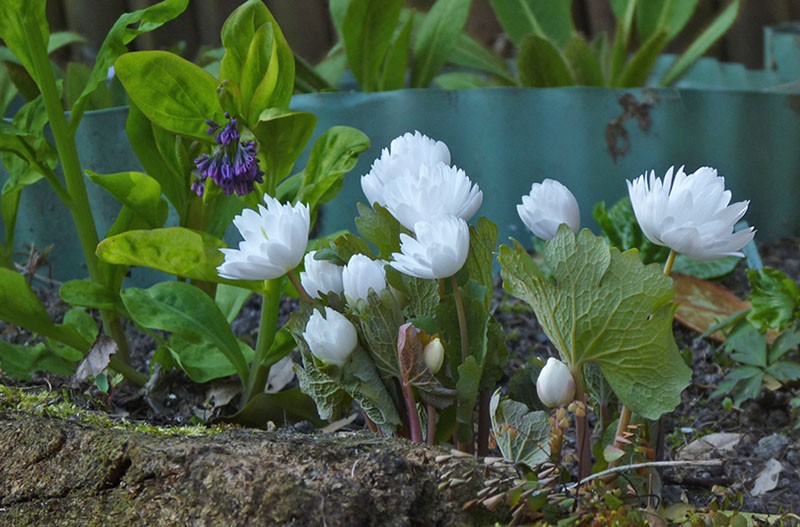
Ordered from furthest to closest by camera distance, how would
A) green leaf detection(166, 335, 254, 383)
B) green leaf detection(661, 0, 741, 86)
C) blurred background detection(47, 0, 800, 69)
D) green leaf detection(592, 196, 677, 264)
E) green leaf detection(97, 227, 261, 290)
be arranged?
1. blurred background detection(47, 0, 800, 69)
2. green leaf detection(661, 0, 741, 86)
3. green leaf detection(592, 196, 677, 264)
4. green leaf detection(166, 335, 254, 383)
5. green leaf detection(97, 227, 261, 290)

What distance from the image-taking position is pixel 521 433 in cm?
116

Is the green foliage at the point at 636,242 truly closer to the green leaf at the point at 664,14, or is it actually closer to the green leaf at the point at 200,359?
the green leaf at the point at 664,14

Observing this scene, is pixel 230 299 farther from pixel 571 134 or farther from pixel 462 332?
pixel 571 134

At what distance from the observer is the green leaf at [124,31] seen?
4.97 feet

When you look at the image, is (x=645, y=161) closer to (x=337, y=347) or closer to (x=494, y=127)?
(x=494, y=127)

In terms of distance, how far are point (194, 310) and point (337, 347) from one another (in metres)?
0.43

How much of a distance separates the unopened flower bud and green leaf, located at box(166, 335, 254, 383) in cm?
54

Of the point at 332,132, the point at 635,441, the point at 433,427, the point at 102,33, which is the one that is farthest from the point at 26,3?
the point at 102,33

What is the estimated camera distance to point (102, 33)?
319 centimetres

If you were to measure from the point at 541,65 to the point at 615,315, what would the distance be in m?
1.47

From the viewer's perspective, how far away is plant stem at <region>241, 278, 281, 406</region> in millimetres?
1495

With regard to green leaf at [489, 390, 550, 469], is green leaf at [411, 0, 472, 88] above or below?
above

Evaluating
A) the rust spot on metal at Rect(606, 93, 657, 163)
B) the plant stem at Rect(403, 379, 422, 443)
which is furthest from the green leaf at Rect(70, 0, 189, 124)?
the rust spot on metal at Rect(606, 93, 657, 163)

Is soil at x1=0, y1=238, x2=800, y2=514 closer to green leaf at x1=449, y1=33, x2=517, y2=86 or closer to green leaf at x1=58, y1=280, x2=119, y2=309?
green leaf at x1=58, y1=280, x2=119, y2=309
